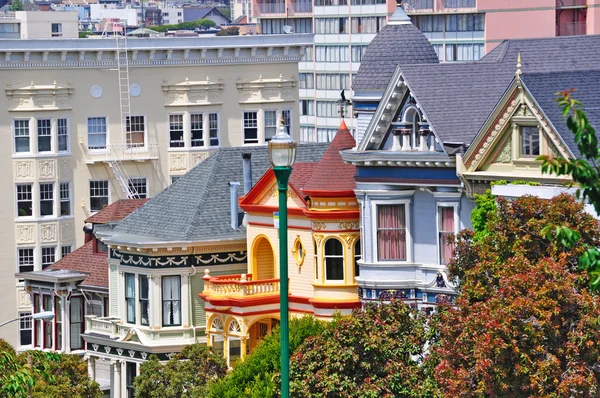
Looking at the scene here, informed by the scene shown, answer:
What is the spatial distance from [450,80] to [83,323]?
21198mm

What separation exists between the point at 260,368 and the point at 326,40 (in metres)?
97.3

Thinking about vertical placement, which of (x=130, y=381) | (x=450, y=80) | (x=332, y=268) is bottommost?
(x=130, y=381)

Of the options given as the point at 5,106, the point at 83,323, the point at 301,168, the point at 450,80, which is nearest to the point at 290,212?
the point at 301,168

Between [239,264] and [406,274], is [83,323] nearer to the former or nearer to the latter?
[239,264]

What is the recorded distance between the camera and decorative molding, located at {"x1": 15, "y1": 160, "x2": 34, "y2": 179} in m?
82.6

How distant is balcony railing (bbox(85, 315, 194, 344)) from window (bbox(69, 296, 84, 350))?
2.86 metres

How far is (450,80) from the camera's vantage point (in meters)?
53.5

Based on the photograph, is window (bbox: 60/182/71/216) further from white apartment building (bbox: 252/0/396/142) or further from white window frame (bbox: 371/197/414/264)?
white apartment building (bbox: 252/0/396/142)

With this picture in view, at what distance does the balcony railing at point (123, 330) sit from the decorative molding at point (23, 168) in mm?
16501

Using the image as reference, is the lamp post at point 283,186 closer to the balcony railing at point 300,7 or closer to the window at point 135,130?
the window at point 135,130

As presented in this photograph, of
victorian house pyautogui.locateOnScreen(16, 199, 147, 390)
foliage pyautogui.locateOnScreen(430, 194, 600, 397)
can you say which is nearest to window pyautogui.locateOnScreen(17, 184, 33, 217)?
victorian house pyautogui.locateOnScreen(16, 199, 147, 390)

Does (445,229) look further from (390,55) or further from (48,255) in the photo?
(48,255)

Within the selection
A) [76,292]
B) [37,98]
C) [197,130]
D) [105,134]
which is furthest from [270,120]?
[76,292]

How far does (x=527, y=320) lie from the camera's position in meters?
41.2
